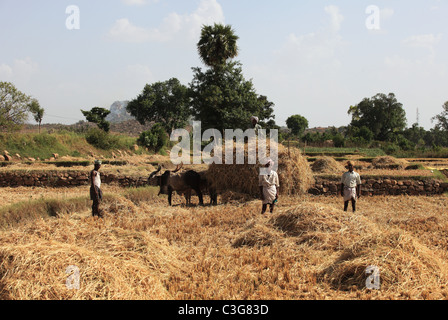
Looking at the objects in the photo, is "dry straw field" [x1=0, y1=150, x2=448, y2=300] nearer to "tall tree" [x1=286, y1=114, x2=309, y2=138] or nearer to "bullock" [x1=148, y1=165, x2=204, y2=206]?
"bullock" [x1=148, y1=165, x2=204, y2=206]

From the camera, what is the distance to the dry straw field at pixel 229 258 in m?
3.73

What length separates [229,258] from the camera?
16.3 feet

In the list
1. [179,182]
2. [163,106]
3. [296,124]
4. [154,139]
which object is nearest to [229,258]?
[179,182]

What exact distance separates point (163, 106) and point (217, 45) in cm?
2485

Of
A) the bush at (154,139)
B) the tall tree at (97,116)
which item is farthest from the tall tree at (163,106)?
the bush at (154,139)

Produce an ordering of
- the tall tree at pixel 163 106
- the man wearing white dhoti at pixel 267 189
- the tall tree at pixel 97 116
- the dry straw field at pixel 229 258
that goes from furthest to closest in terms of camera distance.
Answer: the tall tree at pixel 163 106 < the tall tree at pixel 97 116 < the man wearing white dhoti at pixel 267 189 < the dry straw field at pixel 229 258

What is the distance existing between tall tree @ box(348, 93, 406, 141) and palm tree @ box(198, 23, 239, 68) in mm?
31459

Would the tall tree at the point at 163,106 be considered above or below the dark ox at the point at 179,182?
above

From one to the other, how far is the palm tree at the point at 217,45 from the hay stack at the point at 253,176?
18910 millimetres

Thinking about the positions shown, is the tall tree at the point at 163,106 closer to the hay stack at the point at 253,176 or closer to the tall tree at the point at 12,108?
the tall tree at the point at 12,108

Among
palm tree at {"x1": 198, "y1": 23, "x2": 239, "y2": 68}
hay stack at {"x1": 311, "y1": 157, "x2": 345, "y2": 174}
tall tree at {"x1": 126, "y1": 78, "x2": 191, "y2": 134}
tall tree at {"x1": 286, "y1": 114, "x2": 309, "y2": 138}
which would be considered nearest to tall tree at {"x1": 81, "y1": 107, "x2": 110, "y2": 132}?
tall tree at {"x1": 126, "y1": 78, "x2": 191, "y2": 134}

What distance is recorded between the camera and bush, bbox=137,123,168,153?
104 ft

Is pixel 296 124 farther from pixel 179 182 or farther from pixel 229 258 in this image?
pixel 229 258
